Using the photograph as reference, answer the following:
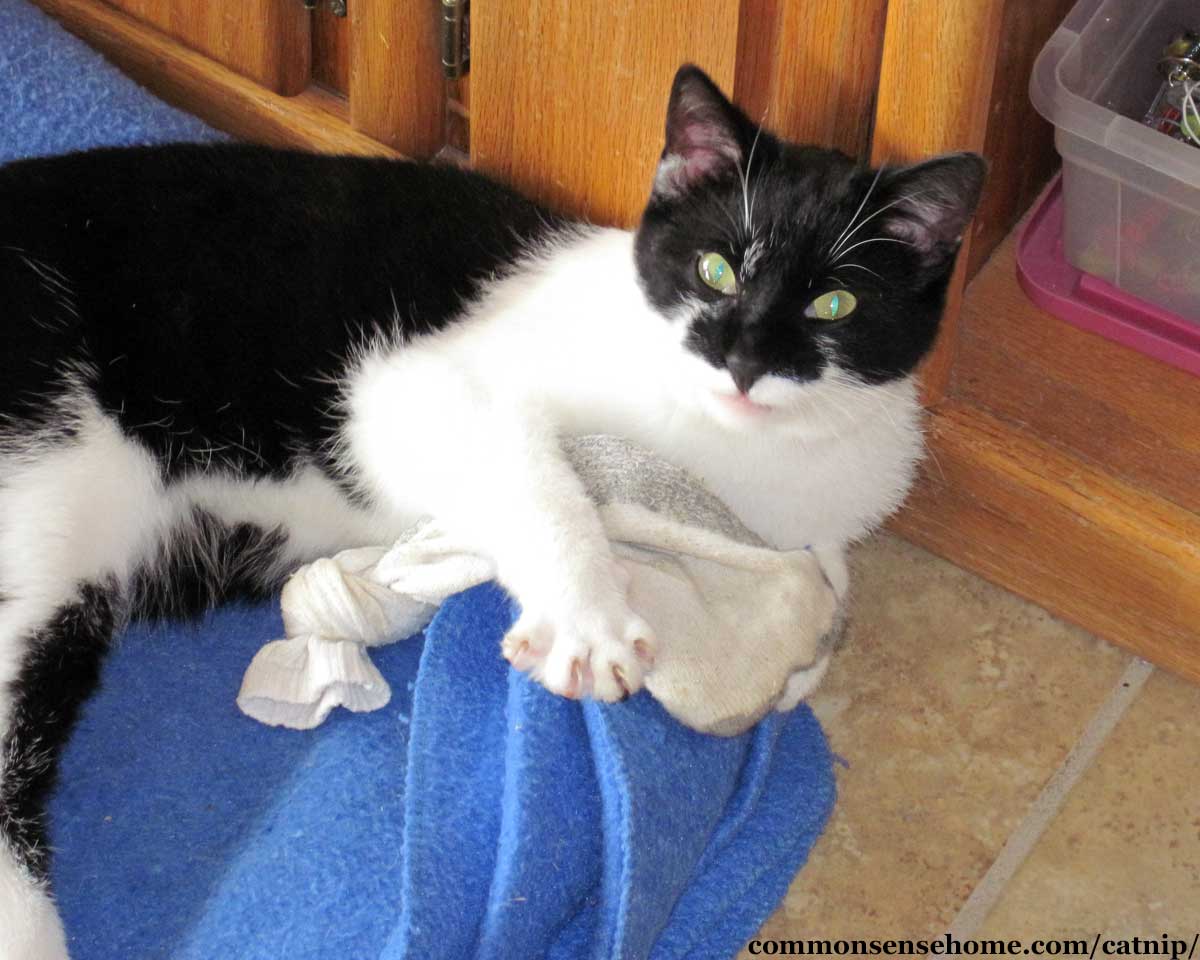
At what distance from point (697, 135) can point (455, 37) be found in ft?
1.56

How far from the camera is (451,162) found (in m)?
1.83

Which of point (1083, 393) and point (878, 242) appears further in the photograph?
point (1083, 393)

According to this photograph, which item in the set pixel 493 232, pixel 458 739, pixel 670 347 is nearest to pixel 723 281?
pixel 670 347

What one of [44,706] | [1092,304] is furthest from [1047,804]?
[44,706]

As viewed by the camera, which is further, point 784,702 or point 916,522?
point 916,522

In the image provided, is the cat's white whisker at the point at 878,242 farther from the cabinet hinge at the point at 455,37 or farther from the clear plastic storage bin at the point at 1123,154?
the cabinet hinge at the point at 455,37

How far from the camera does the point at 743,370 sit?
1296mm

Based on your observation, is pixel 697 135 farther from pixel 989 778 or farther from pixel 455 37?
pixel 989 778

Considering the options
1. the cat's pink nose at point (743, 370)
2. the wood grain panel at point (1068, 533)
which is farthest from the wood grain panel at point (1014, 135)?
the cat's pink nose at point (743, 370)

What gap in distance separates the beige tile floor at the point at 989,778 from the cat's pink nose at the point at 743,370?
1.64 ft

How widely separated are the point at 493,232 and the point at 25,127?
26.6 inches

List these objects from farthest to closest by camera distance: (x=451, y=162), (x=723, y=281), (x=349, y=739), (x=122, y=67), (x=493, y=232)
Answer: (x=122, y=67) → (x=451, y=162) → (x=493, y=232) → (x=349, y=739) → (x=723, y=281)

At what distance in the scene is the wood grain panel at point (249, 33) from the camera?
1.85 m

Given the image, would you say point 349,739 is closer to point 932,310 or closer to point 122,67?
point 932,310
